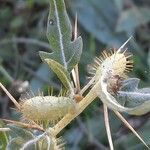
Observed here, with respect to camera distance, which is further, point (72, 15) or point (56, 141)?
point (72, 15)

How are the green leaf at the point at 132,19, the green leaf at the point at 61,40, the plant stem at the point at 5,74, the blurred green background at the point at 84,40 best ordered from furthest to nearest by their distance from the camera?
the green leaf at the point at 132,19 < the blurred green background at the point at 84,40 < the plant stem at the point at 5,74 < the green leaf at the point at 61,40

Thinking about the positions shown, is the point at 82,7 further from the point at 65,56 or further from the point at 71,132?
the point at 65,56

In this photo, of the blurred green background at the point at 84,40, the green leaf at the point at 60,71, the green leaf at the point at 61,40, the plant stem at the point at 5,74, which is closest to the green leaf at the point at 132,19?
the blurred green background at the point at 84,40

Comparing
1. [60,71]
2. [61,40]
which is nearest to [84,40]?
[61,40]

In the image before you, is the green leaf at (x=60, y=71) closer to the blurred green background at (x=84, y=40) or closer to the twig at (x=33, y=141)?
the twig at (x=33, y=141)

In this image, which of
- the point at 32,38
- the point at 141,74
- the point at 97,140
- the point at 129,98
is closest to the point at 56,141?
the point at 129,98

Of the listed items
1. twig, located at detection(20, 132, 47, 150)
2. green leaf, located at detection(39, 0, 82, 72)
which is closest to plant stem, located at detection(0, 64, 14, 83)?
green leaf, located at detection(39, 0, 82, 72)

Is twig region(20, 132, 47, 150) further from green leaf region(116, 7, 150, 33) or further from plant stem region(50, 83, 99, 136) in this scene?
green leaf region(116, 7, 150, 33)
